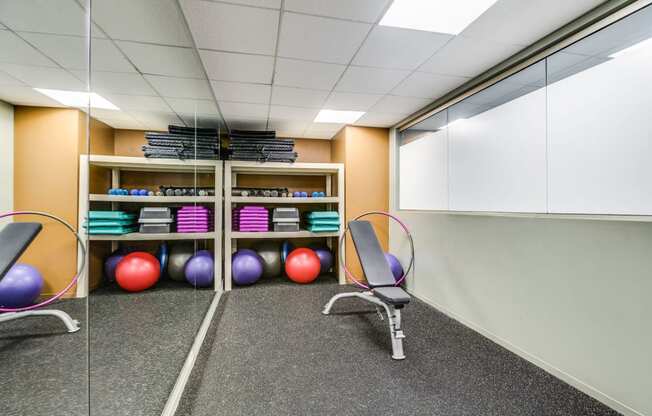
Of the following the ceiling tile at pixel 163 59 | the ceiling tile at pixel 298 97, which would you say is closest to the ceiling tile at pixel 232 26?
the ceiling tile at pixel 163 59

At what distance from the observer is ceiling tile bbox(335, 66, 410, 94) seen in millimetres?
2734

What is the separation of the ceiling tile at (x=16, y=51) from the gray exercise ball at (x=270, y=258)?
360cm

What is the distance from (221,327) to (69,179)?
7.39ft

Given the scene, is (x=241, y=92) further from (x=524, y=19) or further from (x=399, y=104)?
(x=524, y=19)

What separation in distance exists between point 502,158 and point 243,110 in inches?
123

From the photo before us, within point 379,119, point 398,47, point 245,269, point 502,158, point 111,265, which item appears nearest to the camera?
point 111,265

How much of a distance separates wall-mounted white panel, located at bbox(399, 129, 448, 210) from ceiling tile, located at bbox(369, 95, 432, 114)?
41 cm

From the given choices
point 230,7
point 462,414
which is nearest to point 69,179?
point 230,7

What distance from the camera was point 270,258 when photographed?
14.3 ft

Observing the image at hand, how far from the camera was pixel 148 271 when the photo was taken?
97.3 inches

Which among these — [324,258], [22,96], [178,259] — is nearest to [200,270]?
[178,259]

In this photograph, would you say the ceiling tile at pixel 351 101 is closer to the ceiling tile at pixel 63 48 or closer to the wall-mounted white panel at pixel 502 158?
the wall-mounted white panel at pixel 502 158

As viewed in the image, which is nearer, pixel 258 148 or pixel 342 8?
pixel 342 8

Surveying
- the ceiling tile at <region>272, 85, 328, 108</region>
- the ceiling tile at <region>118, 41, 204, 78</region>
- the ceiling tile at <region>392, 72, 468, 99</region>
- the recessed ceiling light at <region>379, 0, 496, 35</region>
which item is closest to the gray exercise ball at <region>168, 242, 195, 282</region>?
the ceiling tile at <region>118, 41, 204, 78</region>
